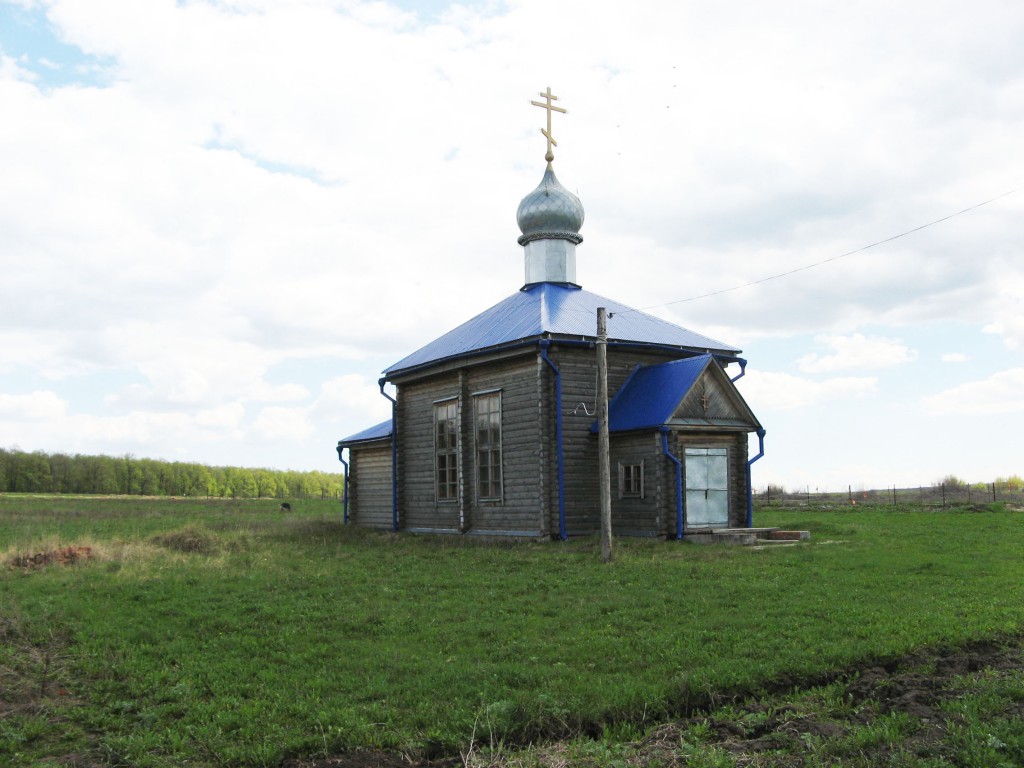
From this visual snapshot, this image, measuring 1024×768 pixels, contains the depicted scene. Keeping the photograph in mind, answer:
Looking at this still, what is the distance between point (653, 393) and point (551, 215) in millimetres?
8220

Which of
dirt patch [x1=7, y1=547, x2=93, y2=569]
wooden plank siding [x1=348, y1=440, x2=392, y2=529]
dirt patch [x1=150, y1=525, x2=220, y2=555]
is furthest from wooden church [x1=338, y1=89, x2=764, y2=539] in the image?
dirt patch [x1=7, y1=547, x2=93, y2=569]

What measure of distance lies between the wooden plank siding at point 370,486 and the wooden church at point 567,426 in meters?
2.31

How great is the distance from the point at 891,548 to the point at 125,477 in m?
84.3

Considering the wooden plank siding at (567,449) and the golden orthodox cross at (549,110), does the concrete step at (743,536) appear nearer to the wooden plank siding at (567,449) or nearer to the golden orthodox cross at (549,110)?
the wooden plank siding at (567,449)

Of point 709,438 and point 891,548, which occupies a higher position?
point 709,438

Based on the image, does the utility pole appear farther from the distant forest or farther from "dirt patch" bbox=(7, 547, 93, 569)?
the distant forest

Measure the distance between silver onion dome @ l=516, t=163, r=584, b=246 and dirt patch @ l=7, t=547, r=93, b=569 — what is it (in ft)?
48.9

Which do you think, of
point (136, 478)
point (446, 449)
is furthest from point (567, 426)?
point (136, 478)

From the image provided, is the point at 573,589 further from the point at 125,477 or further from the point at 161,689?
the point at 125,477

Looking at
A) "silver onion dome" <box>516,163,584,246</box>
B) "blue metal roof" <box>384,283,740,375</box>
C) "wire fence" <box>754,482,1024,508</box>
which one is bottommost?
"wire fence" <box>754,482,1024,508</box>

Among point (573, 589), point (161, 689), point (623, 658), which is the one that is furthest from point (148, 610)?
point (623, 658)

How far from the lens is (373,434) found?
29.5m

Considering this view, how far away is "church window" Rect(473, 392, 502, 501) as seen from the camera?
74.1 ft

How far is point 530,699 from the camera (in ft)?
25.8
